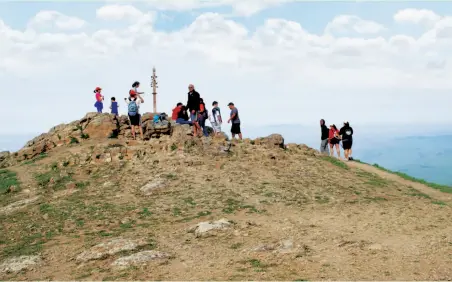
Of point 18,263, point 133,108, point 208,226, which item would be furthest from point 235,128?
point 18,263

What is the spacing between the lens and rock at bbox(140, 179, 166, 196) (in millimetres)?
20953

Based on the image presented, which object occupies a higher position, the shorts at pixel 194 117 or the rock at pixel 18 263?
the shorts at pixel 194 117

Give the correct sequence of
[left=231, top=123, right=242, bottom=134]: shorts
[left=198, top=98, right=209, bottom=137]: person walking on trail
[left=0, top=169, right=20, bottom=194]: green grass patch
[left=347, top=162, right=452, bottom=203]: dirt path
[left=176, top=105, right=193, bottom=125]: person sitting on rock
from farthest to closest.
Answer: [left=231, top=123, right=242, bottom=134]: shorts
[left=176, top=105, right=193, bottom=125]: person sitting on rock
[left=198, top=98, right=209, bottom=137]: person walking on trail
[left=0, top=169, right=20, bottom=194]: green grass patch
[left=347, top=162, right=452, bottom=203]: dirt path

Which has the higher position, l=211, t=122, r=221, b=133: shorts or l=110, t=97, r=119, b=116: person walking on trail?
l=110, t=97, r=119, b=116: person walking on trail

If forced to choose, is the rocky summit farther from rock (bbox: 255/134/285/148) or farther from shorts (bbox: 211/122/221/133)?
shorts (bbox: 211/122/221/133)

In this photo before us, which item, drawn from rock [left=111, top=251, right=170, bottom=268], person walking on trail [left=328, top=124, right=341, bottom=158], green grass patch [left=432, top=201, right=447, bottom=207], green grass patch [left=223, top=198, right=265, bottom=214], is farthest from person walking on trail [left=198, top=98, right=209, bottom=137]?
rock [left=111, top=251, right=170, bottom=268]

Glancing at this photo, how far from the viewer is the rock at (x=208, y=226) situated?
15.1m

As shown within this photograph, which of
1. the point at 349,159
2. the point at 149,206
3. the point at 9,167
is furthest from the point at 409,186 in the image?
the point at 9,167

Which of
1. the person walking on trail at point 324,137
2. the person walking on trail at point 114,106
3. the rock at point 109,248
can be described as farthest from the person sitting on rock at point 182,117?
the rock at point 109,248

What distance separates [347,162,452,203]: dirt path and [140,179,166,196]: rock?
1358 centimetres

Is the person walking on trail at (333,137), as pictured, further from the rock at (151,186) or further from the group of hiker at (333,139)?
the rock at (151,186)

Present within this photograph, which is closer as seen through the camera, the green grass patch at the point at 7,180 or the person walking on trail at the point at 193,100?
the green grass patch at the point at 7,180

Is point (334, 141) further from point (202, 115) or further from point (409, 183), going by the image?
point (202, 115)

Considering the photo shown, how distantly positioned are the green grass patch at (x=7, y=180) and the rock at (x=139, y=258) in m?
13.9
